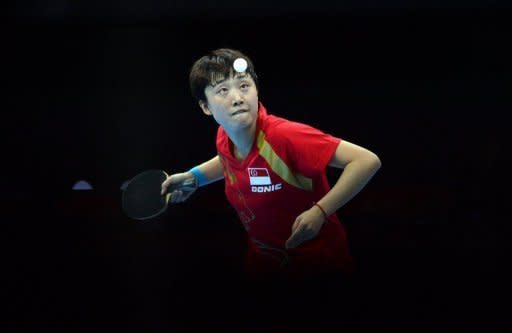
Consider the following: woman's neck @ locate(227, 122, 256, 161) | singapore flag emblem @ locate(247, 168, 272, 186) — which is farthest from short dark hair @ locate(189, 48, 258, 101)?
singapore flag emblem @ locate(247, 168, 272, 186)

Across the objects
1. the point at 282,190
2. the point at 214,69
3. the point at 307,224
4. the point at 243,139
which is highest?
the point at 214,69

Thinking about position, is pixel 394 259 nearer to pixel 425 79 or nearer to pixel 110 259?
pixel 425 79

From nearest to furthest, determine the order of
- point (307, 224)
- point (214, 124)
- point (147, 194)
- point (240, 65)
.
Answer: point (307, 224)
point (240, 65)
point (147, 194)
point (214, 124)

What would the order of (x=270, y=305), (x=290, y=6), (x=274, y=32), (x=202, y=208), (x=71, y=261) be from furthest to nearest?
(x=202, y=208) < (x=274, y=32) < (x=290, y=6) < (x=71, y=261) < (x=270, y=305)

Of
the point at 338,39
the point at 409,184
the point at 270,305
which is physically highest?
the point at 338,39

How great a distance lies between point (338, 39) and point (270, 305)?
123 cm

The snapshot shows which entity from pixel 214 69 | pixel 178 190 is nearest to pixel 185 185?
pixel 178 190

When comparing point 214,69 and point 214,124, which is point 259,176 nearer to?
point 214,69

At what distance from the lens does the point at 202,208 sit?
9.19 feet

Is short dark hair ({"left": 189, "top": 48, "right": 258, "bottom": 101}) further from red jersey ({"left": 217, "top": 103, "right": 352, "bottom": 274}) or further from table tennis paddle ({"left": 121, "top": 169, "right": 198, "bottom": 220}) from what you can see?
table tennis paddle ({"left": 121, "top": 169, "right": 198, "bottom": 220})

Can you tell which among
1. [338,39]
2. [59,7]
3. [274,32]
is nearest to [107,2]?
[59,7]

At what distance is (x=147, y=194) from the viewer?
208 centimetres

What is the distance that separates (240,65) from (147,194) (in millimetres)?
544

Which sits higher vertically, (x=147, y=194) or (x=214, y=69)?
(x=214, y=69)
